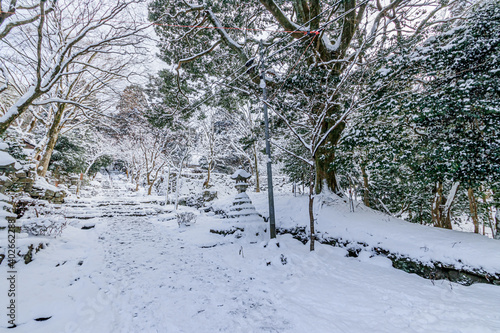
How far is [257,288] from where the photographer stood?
11.4 ft

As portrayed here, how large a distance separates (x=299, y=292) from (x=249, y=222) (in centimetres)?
390

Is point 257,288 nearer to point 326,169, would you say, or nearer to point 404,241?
point 404,241

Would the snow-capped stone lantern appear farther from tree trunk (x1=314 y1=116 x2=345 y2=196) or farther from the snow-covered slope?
tree trunk (x1=314 y1=116 x2=345 y2=196)

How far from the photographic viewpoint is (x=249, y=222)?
23.4 ft

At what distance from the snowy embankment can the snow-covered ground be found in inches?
1.1

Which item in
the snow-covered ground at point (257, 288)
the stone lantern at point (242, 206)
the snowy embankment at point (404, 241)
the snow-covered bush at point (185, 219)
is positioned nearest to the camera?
the snow-covered ground at point (257, 288)

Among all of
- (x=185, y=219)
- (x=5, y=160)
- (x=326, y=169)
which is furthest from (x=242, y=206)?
(x=5, y=160)

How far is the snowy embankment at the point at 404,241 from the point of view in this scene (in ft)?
11.4

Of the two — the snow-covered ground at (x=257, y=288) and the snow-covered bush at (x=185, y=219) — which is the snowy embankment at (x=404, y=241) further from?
the snow-covered bush at (x=185, y=219)


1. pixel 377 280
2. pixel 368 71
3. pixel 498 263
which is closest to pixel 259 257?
pixel 377 280

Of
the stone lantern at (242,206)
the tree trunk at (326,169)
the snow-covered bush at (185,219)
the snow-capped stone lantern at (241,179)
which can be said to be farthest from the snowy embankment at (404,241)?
the snow-covered bush at (185,219)

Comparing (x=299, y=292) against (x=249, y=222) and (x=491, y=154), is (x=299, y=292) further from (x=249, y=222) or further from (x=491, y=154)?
(x=491, y=154)

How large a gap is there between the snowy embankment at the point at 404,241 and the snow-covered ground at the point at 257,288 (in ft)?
0.09

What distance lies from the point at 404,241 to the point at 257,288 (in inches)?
143
